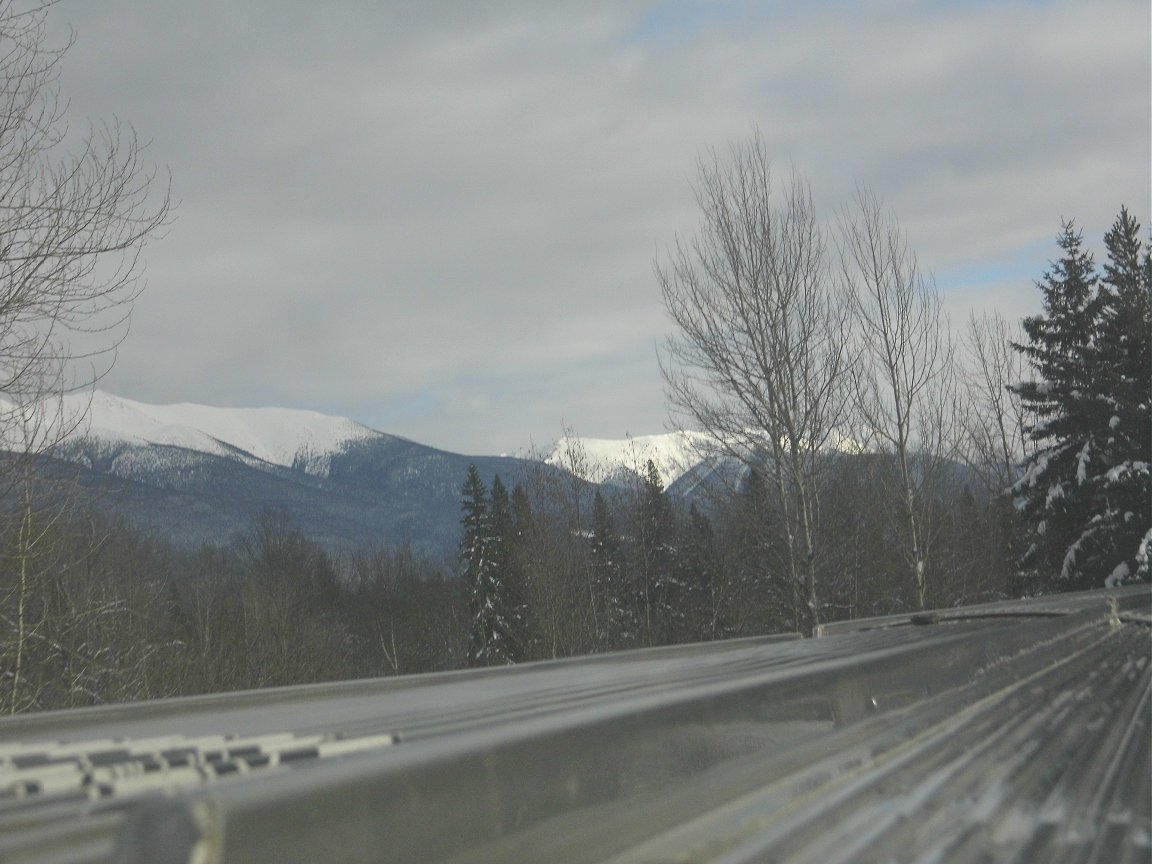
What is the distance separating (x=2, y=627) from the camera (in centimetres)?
1012

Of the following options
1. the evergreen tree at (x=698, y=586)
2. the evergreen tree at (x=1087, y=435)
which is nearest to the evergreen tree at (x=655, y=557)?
the evergreen tree at (x=698, y=586)

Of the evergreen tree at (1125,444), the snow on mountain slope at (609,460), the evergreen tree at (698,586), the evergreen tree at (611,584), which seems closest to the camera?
the evergreen tree at (1125,444)

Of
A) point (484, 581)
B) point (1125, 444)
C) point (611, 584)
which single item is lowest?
point (611, 584)

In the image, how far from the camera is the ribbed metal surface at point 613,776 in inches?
23.2

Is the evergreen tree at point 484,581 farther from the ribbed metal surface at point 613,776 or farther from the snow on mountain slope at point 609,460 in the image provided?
the ribbed metal surface at point 613,776

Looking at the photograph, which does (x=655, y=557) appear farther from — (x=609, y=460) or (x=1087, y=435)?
(x=1087, y=435)

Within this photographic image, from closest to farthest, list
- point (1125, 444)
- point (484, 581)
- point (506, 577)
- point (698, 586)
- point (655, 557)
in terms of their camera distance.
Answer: point (1125, 444) → point (698, 586) → point (655, 557) → point (506, 577) → point (484, 581)

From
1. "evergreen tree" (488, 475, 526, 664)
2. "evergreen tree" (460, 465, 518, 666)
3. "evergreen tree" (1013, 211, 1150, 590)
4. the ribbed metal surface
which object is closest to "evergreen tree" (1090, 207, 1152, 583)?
"evergreen tree" (1013, 211, 1150, 590)

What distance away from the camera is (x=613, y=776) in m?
0.93

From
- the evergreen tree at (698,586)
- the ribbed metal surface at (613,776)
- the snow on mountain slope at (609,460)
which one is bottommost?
the evergreen tree at (698,586)

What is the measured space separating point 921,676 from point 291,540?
220ft


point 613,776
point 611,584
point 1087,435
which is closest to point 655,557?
point 611,584

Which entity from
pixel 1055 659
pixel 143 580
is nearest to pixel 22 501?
pixel 1055 659

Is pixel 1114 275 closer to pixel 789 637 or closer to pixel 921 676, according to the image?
pixel 789 637
